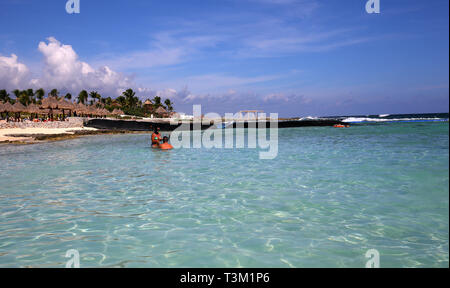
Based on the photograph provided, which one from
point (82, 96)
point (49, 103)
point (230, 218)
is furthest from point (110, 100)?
point (230, 218)

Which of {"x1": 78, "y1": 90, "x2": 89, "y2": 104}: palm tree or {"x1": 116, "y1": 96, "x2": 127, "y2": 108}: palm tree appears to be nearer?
{"x1": 116, "y1": 96, "x2": 127, "y2": 108}: palm tree

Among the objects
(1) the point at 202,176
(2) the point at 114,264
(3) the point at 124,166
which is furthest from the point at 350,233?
(3) the point at 124,166

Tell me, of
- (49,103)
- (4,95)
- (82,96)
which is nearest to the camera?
(49,103)

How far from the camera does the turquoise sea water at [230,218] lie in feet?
14.3

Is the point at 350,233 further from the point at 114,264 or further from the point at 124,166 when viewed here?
the point at 124,166

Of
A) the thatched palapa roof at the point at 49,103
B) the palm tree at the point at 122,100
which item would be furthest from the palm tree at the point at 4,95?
the thatched palapa roof at the point at 49,103

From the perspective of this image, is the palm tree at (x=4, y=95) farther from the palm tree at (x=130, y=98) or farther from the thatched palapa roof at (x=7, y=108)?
the thatched palapa roof at (x=7, y=108)

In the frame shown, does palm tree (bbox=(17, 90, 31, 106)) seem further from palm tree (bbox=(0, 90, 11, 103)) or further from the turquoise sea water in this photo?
the turquoise sea water

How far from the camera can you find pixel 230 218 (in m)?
6.00

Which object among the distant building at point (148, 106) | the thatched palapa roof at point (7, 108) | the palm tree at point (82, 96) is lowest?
the thatched palapa roof at point (7, 108)

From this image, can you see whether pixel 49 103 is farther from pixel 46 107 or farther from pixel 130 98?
pixel 130 98

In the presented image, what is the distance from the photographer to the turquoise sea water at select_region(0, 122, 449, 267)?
4.37m

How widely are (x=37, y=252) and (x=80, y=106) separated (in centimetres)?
5298

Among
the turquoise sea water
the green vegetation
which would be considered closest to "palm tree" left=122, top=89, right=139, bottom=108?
the green vegetation
